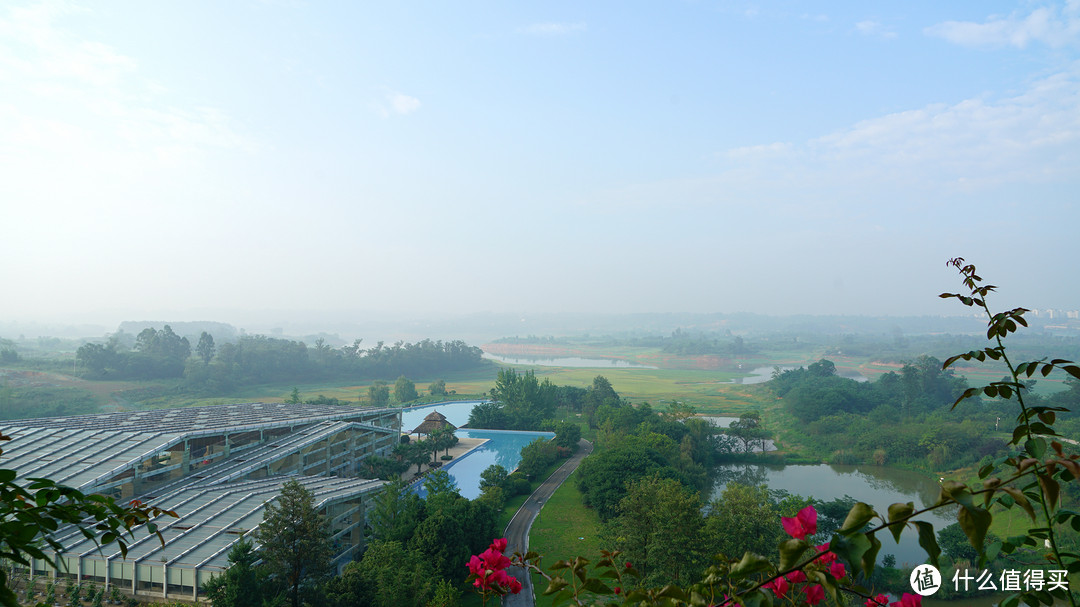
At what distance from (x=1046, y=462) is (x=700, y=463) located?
20.3 meters

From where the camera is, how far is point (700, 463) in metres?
19.7

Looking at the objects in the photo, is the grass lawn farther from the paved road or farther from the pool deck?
the pool deck

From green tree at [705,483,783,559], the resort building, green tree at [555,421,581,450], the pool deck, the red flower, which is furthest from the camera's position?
green tree at [555,421,581,450]

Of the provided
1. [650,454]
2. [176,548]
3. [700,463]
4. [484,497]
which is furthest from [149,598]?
[700,463]

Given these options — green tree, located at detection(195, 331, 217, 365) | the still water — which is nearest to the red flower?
green tree, located at detection(195, 331, 217, 365)

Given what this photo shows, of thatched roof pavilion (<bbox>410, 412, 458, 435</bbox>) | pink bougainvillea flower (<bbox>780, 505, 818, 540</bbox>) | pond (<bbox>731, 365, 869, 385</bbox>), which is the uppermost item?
pink bougainvillea flower (<bbox>780, 505, 818, 540</bbox>)

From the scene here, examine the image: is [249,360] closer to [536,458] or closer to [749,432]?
[536,458]

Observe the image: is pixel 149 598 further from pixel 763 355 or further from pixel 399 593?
pixel 763 355

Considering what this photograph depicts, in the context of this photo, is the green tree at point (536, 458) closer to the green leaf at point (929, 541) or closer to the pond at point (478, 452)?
the pond at point (478, 452)

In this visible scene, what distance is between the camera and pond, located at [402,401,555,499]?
1794 cm

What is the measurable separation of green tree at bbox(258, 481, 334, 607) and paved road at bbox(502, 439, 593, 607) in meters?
2.94

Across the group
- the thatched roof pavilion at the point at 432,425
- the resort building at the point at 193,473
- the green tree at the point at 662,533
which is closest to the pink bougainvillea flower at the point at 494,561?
the resort building at the point at 193,473

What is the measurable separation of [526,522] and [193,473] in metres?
8.14

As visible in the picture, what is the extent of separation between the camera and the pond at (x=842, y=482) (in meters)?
17.5
